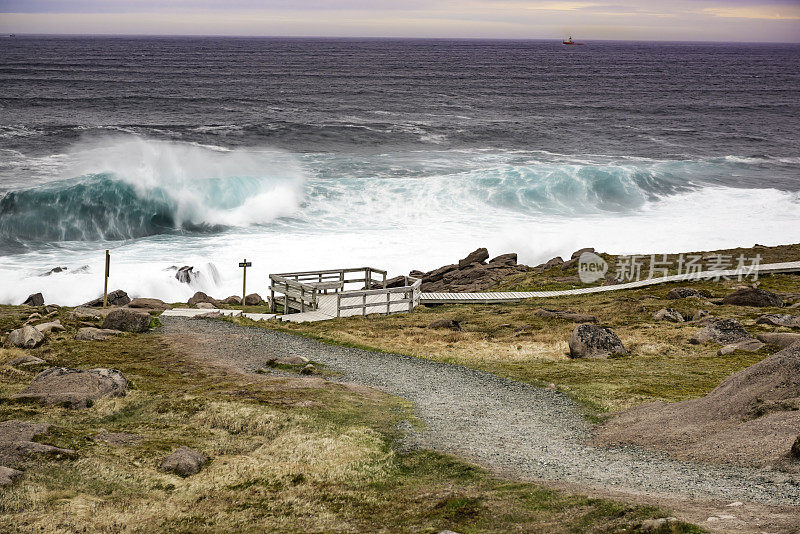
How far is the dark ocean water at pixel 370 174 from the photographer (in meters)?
46.3

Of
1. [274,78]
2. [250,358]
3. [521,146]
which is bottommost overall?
[250,358]

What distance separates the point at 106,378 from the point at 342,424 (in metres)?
5.34

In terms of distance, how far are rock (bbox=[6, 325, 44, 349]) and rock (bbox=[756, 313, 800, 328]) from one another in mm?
22043

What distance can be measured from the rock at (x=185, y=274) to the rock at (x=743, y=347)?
24.9 m

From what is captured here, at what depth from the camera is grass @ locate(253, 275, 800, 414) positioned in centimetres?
1820

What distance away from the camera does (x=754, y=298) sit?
28297mm

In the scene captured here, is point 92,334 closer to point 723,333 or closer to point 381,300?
point 381,300

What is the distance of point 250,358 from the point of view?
21.4 metres

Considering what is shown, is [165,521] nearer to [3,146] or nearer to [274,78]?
[3,146]

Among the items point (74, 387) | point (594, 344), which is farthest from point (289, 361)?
point (594, 344)

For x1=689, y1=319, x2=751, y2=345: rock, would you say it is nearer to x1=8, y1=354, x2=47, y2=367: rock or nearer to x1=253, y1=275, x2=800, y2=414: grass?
x1=253, y1=275, x2=800, y2=414: grass

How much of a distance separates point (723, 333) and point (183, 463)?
17.1m

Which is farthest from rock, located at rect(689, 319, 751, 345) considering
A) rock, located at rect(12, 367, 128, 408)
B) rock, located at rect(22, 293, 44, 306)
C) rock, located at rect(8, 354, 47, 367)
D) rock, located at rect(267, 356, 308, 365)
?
rock, located at rect(22, 293, 44, 306)

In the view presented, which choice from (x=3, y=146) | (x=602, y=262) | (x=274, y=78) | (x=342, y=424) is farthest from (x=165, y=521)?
(x=274, y=78)
